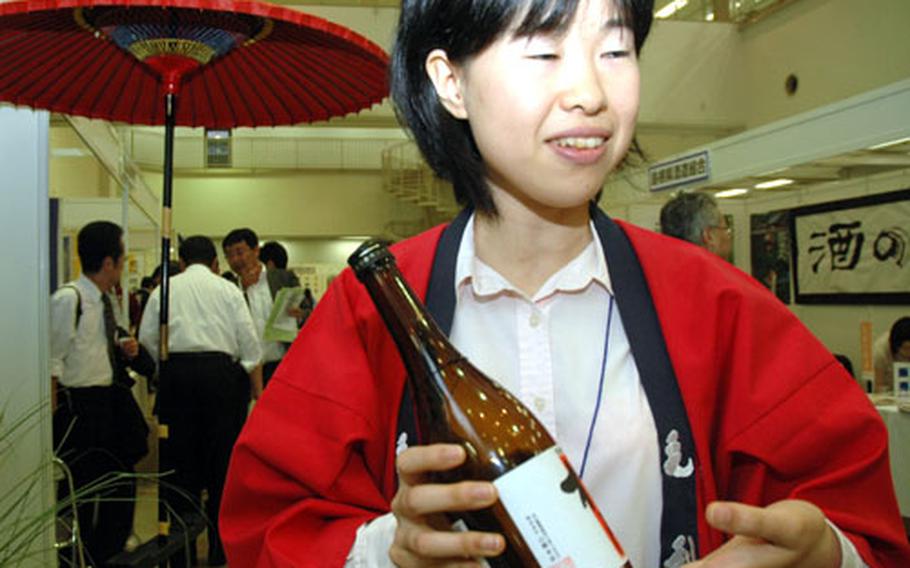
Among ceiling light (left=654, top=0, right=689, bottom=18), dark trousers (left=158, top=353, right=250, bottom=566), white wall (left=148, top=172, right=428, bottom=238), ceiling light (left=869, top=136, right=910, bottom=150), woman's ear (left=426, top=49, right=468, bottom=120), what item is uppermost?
ceiling light (left=654, top=0, right=689, bottom=18)

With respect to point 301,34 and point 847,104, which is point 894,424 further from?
point 301,34

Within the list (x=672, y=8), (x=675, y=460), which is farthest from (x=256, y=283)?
(x=672, y=8)

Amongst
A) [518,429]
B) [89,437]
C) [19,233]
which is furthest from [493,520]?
[89,437]

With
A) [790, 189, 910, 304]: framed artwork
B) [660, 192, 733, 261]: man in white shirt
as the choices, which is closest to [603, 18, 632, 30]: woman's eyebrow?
[660, 192, 733, 261]: man in white shirt

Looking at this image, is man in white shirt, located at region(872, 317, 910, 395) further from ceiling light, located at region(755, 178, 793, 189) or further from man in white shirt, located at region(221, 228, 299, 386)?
man in white shirt, located at region(221, 228, 299, 386)

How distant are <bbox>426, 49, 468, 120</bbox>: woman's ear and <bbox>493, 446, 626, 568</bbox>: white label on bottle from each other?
1.31 feet

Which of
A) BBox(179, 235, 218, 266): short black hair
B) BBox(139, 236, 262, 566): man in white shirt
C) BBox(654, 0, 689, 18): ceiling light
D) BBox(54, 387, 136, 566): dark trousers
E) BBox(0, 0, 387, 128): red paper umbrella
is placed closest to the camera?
BBox(0, 0, 387, 128): red paper umbrella

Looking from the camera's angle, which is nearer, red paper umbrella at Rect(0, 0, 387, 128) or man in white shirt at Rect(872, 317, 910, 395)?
red paper umbrella at Rect(0, 0, 387, 128)

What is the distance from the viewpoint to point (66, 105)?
5.40 ft

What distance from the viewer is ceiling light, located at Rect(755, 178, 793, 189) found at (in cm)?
622

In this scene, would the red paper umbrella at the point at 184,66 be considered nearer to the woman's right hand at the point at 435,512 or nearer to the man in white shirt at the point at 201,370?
the woman's right hand at the point at 435,512

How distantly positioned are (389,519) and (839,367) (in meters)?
0.46

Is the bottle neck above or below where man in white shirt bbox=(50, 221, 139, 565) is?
above

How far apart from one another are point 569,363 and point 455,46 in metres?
0.35
